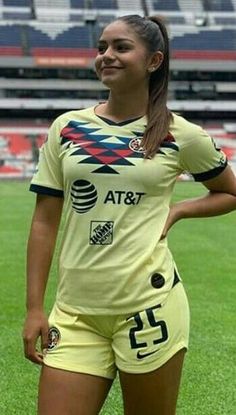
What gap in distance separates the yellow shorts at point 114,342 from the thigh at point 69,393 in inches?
0.9

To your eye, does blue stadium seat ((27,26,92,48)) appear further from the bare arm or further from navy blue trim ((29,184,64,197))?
navy blue trim ((29,184,64,197))

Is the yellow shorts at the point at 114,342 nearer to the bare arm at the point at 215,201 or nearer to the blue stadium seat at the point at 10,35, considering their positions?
the bare arm at the point at 215,201

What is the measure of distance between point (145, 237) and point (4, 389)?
2723 mm

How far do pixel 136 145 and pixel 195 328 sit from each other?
4.54 meters

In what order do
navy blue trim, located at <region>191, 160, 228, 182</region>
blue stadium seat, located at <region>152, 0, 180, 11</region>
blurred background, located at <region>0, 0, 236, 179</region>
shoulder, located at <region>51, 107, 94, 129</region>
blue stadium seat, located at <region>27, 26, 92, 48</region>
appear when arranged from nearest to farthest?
shoulder, located at <region>51, 107, 94, 129</region> < navy blue trim, located at <region>191, 160, 228, 182</region> < blurred background, located at <region>0, 0, 236, 179</region> < blue stadium seat, located at <region>27, 26, 92, 48</region> < blue stadium seat, located at <region>152, 0, 180, 11</region>

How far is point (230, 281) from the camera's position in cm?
939

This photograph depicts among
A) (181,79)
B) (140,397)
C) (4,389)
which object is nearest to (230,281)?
(4,389)

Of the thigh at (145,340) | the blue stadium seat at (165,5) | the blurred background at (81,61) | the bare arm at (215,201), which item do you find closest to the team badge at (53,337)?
the thigh at (145,340)

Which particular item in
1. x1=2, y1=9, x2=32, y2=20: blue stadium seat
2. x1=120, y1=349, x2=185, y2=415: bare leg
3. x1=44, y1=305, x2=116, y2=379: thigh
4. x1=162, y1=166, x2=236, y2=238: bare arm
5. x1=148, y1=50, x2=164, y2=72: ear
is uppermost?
x1=148, y1=50, x2=164, y2=72: ear

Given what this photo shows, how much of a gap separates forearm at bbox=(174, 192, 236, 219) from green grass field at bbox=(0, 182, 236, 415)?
2.06 meters

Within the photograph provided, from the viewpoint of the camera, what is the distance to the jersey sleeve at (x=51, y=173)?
246cm

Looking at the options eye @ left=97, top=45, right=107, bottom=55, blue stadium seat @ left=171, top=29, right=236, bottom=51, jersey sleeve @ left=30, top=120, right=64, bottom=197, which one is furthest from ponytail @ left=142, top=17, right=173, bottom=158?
blue stadium seat @ left=171, top=29, right=236, bottom=51

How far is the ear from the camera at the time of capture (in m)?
2.45

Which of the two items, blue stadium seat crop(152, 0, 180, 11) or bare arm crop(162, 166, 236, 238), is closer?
bare arm crop(162, 166, 236, 238)
